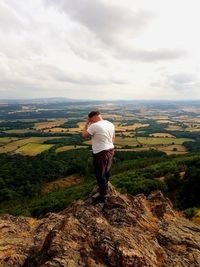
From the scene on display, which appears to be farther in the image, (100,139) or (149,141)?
(149,141)

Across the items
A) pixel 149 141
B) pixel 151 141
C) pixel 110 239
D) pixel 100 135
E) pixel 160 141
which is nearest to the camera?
pixel 110 239

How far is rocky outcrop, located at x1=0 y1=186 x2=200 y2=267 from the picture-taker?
9305 millimetres

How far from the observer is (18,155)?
116688mm

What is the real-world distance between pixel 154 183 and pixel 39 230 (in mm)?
48260

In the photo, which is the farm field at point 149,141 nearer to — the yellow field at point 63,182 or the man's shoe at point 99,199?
the yellow field at point 63,182

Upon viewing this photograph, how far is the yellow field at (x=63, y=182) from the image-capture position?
91.6m

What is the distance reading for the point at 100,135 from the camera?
40.5 ft

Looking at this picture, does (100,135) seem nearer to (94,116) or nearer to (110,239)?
(94,116)

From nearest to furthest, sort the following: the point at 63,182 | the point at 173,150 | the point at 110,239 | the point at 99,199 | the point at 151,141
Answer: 1. the point at 110,239
2. the point at 99,199
3. the point at 63,182
4. the point at 173,150
5. the point at 151,141

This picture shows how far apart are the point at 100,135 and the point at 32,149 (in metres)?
122

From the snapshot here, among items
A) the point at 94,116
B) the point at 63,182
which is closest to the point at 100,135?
the point at 94,116

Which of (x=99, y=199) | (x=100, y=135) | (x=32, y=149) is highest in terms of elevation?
(x=100, y=135)

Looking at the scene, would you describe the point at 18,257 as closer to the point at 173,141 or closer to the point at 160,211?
the point at 160,211

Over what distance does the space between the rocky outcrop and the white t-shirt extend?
8.31 feet
